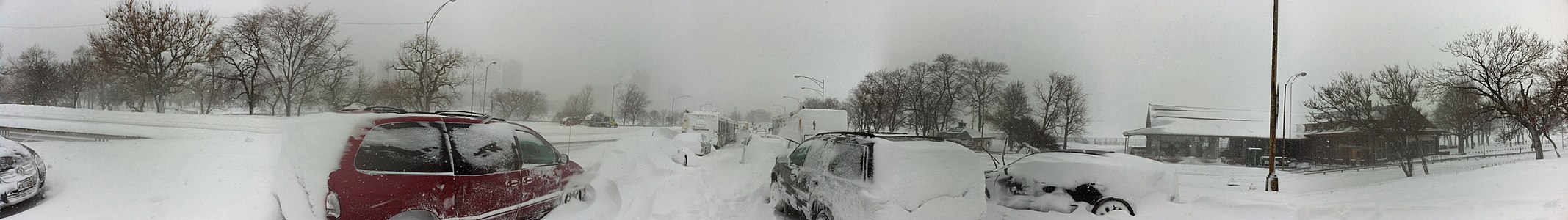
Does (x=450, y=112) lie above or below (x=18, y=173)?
above

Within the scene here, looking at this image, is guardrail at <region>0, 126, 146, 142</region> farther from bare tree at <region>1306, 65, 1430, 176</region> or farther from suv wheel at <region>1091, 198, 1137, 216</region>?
bare tree at <region>1306, 65, 1430, 176</region>

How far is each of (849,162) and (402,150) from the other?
2.31m

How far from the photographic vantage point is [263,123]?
3.50m

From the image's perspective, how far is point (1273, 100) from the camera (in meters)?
3.75

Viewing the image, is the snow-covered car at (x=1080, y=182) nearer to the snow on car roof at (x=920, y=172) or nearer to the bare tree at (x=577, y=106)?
the snow on car roof at (x=920, y=172)

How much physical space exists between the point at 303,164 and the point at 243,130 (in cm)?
91

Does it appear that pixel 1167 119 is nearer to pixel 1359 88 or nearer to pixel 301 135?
pixel 1359 88

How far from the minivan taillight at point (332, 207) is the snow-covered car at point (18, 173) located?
219 centimetres

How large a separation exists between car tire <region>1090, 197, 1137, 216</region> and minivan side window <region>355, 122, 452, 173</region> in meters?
3.58

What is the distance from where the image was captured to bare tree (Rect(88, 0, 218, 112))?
11.6 feet

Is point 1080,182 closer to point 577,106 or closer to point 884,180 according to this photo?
point 884,180

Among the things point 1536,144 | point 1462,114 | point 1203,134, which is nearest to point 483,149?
point 1203,134

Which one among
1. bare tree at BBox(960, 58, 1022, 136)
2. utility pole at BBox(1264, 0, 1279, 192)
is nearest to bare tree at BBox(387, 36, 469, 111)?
bare tree at BBox(960, 58, 1022, 136)

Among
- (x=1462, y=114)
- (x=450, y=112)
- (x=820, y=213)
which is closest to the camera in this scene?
(x=820, y=213)
